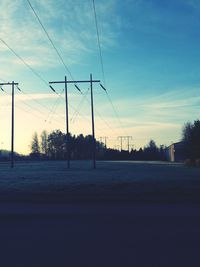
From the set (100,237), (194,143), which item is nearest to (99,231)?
(100,237)

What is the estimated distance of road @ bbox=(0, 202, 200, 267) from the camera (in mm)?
8430

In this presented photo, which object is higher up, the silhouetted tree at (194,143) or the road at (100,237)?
the silhouetted tree at (194,143)

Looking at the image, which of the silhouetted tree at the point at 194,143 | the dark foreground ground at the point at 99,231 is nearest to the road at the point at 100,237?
the dark foreground ground at the point at 99,231

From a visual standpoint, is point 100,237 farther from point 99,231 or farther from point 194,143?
point 194,143

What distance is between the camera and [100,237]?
35.3 ft

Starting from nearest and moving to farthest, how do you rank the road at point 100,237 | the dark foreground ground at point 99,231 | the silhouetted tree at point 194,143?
1. the road at point 100,237
2. the dark foreground ground at point 99,231
3. the silhouetted tree at point 194,143

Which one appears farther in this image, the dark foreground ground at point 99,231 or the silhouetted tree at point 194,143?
the silhouetted tree at point 194,143

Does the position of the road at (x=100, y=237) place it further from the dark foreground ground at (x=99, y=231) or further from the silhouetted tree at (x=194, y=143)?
the silhouetted tree at (x=194, y=143)

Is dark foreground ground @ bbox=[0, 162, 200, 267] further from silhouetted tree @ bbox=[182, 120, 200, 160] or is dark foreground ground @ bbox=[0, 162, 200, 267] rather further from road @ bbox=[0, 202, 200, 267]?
silhouetted tree @ bbox=[182, 120, 200, 160]

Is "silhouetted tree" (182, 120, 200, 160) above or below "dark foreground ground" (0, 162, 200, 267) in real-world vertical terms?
above

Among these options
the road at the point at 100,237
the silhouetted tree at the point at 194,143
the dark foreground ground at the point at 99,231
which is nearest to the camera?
the road at the point at 100,237

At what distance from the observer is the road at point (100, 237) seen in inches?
332

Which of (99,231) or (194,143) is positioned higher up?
(194,143)

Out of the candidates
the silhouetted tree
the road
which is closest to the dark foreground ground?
the road
